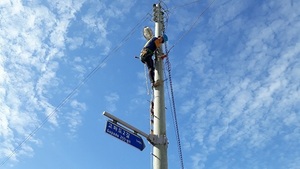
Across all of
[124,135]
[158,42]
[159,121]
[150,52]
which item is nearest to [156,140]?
[159,121]

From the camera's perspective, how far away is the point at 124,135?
6.96 metres

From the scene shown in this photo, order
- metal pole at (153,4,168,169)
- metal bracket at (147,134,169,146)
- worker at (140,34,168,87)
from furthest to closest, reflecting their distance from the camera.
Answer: worker at (140,34,168,87), metal bracket at (147,134,169,146), metal pole at (153,4,168,169)

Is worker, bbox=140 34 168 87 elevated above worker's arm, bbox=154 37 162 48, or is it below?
below

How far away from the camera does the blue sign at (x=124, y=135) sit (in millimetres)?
6867

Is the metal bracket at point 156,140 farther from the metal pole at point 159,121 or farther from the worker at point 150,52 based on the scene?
the worker at point 150,52

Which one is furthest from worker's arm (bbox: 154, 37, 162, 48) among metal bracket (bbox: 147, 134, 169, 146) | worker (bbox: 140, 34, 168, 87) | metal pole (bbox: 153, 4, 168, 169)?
metal bracket (bbox: 147, 134, 169, 146)

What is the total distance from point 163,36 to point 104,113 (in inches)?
113

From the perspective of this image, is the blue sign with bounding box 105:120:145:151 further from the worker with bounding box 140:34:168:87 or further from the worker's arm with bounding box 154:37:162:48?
the worker's arm with bounding box 154:37:162:48

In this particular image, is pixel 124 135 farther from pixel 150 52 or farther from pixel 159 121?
pixel 150 52

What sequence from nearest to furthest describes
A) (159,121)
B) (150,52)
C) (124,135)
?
(124,135)
(159,121)
(150,52)

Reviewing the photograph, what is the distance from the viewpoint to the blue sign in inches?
270

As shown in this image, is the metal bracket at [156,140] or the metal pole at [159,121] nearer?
the metal pole at [159,121]

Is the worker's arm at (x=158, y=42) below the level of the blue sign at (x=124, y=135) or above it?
above

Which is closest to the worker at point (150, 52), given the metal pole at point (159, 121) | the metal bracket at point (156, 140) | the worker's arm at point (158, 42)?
the worker's arm at point (158, 42)
